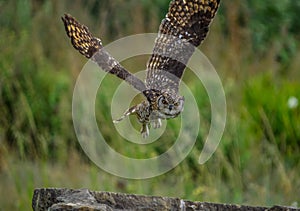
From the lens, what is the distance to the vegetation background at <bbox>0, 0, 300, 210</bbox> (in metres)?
5.01

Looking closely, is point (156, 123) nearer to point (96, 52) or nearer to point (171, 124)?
point (96, 52)

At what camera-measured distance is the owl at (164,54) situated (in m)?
2.34

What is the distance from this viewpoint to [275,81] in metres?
6.94

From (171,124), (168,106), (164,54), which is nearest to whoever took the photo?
(168,106)

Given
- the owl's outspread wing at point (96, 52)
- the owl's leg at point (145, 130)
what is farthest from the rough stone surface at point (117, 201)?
the owl's outspread wing at point (96, 52)

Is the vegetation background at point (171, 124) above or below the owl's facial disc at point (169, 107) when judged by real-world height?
above

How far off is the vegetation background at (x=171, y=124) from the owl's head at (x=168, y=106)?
7.76 ft

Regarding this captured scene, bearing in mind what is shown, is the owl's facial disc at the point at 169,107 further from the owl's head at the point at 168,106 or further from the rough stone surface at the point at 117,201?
the rough stone surface at the point at 117,201

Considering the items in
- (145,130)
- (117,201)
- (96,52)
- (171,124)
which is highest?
(171,124)

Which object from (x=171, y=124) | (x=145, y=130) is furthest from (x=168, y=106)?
(x=171, y=124)

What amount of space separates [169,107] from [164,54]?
0.26 meters

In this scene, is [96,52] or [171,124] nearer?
[96,52]

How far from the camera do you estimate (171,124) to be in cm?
561

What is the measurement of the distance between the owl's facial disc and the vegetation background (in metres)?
2.37
